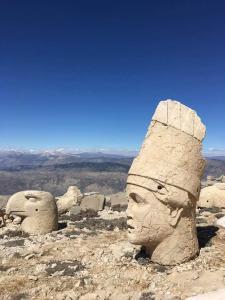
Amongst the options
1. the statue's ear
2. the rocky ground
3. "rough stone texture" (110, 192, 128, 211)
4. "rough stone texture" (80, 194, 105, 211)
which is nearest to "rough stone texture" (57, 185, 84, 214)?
"rough stone texture" (80, 194, 105, 211)

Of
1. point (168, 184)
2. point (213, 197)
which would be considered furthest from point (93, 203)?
point (168, 184)

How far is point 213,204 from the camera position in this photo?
1711cm

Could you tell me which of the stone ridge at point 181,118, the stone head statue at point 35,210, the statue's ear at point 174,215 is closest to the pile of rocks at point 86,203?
the stone head statue at point 35,210

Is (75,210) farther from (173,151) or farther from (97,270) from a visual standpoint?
(173,151)

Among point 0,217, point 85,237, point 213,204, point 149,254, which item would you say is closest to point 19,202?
point 0,217

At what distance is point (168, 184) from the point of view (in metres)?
8.22

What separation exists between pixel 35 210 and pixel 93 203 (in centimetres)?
516

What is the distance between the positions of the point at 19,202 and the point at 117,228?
371 cm

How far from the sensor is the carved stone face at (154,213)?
825cm

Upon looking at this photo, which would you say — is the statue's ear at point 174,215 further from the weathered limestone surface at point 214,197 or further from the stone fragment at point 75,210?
the weathered limestone surface at point 214,197

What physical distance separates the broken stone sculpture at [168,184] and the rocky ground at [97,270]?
2.09 ft

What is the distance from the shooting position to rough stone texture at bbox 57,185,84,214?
17719 millimetres

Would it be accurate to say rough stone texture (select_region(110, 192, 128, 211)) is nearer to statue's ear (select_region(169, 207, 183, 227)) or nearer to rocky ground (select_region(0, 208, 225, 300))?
rocky ground (select_region(0, 208, 225, 300))

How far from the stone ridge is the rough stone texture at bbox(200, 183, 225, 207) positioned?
933cm
